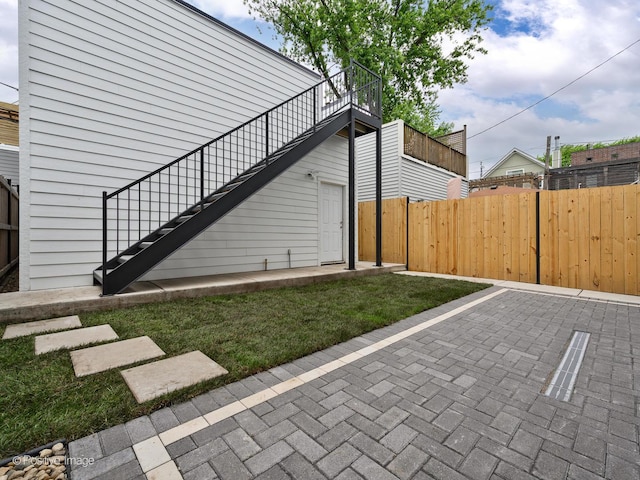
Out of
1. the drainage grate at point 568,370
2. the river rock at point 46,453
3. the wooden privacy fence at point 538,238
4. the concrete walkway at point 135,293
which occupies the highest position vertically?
the wooden privacy fence at point 538,238

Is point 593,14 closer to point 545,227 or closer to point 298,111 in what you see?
point 545,227

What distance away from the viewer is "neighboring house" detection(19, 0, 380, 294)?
3.83 meters

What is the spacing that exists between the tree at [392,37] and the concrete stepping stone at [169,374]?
13895 mm

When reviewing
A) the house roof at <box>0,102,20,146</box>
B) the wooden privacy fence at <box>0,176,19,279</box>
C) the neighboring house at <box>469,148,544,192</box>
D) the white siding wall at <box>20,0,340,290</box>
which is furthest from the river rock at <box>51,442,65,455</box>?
the neighboring house at <box>469,148,544,192</box>

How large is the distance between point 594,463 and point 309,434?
126cm

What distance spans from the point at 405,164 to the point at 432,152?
2037 mm

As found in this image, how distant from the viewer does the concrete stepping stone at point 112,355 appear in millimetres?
2021

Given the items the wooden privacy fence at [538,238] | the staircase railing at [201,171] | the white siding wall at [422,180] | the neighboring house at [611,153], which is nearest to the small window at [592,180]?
the white siding wall at [422,180]

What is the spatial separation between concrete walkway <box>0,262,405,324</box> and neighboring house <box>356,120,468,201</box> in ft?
18.2

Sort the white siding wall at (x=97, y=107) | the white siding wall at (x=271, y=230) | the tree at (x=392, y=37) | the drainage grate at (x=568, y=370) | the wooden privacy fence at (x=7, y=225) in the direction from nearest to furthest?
the drainage grate at (x=568, y=370), the white siding wall at (x=97, y=107), the wooden privacy fence at (x=7, y=225), the white siding wall at (x=271, y=230), the tree at (x=392, y=37)

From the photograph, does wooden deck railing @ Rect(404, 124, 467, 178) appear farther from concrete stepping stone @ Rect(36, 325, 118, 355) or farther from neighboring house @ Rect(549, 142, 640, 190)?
concrete stepping stone @ Rect(36, 325, 118, 355)

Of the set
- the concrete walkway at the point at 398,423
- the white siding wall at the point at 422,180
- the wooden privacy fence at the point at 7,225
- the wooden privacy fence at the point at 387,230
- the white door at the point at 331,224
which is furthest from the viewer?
the white siding wall at the point at 422,180

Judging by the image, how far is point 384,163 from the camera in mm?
10297

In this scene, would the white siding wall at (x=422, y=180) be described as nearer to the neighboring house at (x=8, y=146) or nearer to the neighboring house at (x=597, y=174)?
the neighboring house at (x=597, y=174)
